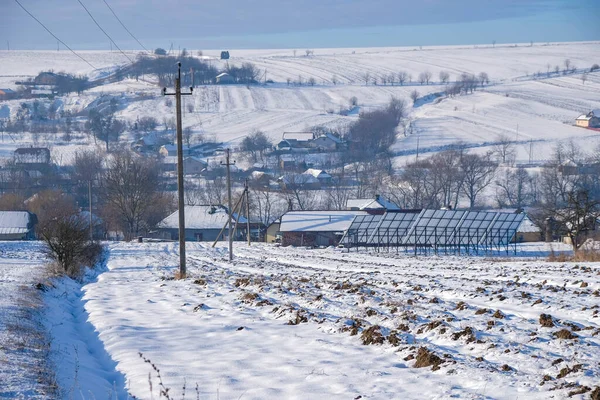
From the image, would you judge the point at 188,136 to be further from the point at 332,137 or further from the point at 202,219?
the point at 202,219

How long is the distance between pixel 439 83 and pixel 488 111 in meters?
41.4

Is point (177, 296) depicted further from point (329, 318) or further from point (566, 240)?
point (566, 240)

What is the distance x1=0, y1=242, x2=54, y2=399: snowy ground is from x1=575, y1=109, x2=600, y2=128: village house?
402ft

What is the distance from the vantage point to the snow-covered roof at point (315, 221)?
212 ft

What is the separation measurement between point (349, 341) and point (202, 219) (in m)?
66.4

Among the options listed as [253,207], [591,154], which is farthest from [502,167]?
[253,207]

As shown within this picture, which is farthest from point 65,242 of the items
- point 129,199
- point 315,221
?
point 129,199

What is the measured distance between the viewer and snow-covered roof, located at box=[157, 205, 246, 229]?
75.4 m

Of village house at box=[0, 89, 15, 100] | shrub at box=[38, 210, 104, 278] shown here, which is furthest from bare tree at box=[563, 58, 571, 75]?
shrub at box=[38, 210, 104, 278]

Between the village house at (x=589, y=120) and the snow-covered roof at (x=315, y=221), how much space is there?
75.0 metres

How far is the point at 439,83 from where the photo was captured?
18438 centimetres

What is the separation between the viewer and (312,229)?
64.4 metres

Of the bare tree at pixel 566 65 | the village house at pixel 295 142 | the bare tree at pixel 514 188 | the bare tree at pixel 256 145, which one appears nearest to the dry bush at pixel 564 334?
the bare tree at pixel 514 188

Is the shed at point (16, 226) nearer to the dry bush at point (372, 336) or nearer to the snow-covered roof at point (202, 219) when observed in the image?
the snow-covered roof at point (202, 219)
